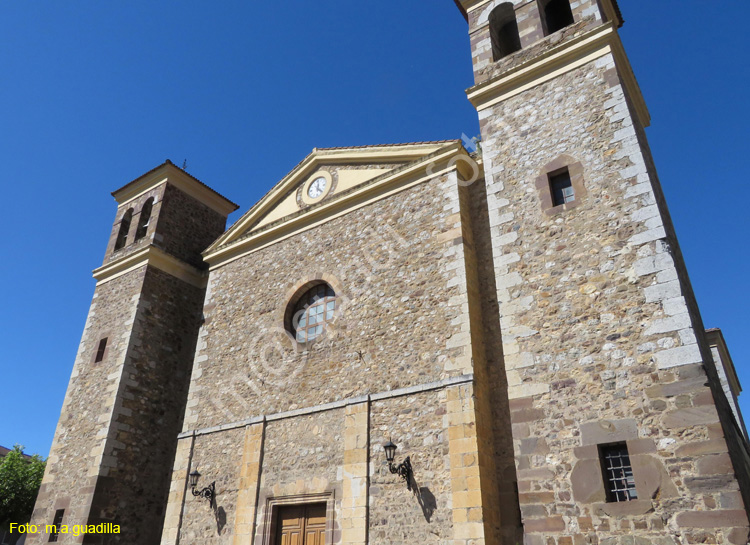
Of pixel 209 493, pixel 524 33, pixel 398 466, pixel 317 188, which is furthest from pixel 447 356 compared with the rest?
pixel 524 33

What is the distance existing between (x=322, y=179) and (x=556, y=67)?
5.53 m

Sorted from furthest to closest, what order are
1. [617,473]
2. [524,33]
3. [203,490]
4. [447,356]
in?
[203,490] → [524,33] → [447,356] → [617,473]

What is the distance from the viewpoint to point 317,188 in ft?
42.2

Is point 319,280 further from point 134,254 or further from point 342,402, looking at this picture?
point 134,254

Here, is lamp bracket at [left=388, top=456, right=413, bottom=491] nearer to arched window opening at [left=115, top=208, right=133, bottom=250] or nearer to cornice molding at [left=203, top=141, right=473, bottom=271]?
cornice molding at [left=203, top=141, right=473, bottom=271]

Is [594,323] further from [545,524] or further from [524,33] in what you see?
[524,33]

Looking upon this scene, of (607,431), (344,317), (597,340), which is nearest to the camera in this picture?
(607,431)

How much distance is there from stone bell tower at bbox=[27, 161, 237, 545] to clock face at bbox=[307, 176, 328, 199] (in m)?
4.55

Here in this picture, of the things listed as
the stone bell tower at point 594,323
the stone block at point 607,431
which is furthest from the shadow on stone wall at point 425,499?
the stone block at point 607,431

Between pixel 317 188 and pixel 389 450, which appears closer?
pixel 389 450

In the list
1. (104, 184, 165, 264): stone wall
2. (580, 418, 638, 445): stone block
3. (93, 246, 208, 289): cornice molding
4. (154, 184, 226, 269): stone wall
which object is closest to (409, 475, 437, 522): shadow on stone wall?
(580, 418, 638, 445): stone block

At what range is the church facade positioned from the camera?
6641 mm

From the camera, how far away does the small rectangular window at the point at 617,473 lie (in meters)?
6.41

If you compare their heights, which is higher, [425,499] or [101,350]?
[101,350]
